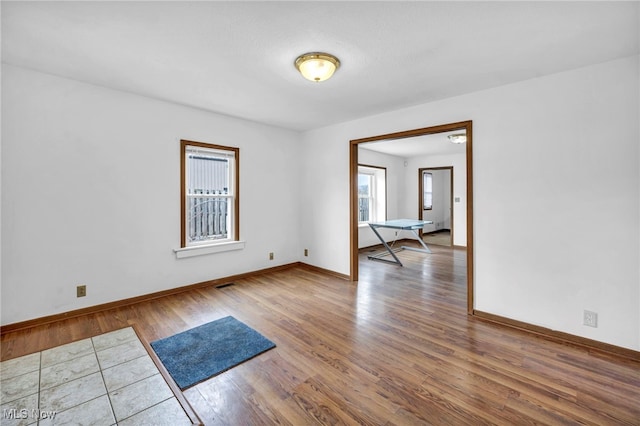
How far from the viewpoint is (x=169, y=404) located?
1.66m

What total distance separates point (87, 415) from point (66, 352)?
949mm

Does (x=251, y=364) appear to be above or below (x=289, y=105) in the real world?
below

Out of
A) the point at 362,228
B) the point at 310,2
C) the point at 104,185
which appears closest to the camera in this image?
the point at 310,2

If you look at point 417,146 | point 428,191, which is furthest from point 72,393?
point 428,191

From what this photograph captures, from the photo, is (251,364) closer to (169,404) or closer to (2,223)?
(169,404)

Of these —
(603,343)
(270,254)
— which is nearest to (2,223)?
(270,254)

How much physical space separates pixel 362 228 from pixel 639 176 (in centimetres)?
472

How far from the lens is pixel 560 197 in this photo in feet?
8.07

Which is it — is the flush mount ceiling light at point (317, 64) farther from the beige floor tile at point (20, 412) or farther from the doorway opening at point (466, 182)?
the beige floor tile at point (20, 412)

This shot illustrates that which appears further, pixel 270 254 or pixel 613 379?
pixel 270 254

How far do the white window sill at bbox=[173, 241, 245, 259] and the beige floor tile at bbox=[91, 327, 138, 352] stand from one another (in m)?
1.11

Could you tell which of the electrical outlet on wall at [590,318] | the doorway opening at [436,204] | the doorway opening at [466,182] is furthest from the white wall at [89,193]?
the doorway opening at [436,204]

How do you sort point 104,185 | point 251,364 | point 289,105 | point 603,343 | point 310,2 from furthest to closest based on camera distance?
point 289,105, point 104,185, point 603,343, point 251,364, point 310,2

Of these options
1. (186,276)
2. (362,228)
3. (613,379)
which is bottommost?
(613,379)
